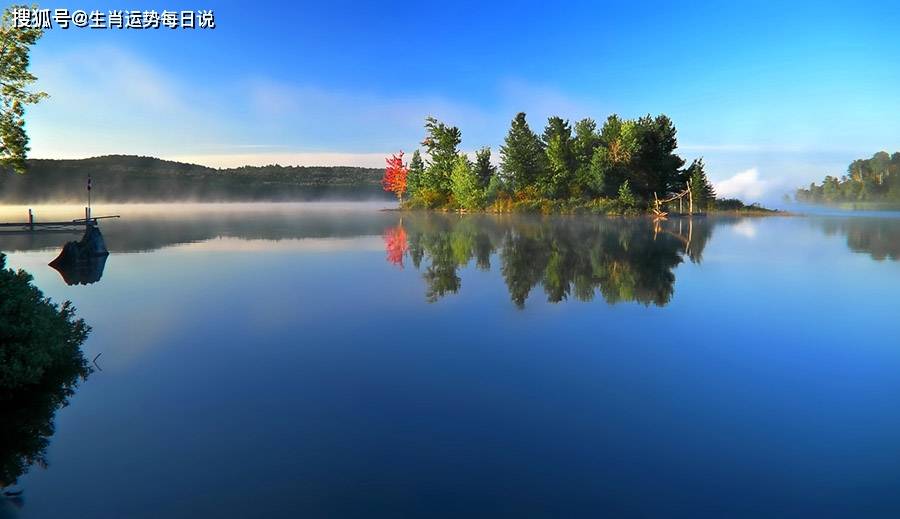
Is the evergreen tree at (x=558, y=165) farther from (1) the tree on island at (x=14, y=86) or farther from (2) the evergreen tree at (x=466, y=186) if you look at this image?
(1) the tree on island at (x=14, y=86)

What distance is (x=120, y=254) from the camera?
36.1 m

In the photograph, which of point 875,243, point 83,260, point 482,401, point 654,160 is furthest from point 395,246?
point 654,160

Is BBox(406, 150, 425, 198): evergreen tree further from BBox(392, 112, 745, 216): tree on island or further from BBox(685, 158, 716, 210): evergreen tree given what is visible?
BBox(685, 158, 716, 210): evergreen tree

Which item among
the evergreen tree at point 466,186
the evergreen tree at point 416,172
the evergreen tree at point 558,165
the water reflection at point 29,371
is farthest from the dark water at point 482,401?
the evergreen tree at point 416,172

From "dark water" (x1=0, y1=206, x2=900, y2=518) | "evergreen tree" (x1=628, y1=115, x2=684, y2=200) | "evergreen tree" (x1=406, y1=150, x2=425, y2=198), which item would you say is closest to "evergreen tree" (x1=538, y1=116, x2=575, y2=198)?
"evergreen tree" (x1=628, y1=115, x2=684, y2=200)

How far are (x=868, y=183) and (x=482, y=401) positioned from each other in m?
198

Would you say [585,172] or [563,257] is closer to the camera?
[563,257]

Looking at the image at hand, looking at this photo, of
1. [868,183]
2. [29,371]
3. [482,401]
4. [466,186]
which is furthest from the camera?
[868,183]

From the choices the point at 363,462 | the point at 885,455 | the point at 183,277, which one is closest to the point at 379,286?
the point at 183,277

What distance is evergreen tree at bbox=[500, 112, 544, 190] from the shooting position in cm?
8688

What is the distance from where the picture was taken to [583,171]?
80.9 metres

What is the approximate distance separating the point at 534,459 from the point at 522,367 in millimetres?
4495

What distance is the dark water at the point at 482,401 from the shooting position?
739 centimetres

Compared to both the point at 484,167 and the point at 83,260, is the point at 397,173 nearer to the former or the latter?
the point at 484,167
